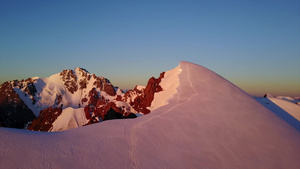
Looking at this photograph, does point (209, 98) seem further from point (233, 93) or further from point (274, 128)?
point (274, 128)

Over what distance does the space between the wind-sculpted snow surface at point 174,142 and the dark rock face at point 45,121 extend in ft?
554

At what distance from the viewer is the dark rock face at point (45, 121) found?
151250 mm

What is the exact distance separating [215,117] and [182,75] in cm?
862

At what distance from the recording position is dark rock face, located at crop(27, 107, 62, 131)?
151250 millimetres

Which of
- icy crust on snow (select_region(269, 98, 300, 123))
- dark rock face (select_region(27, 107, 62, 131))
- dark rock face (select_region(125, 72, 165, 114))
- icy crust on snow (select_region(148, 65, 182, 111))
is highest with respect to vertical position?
icy crust on snow (select_region(148, 65, 182, 111))

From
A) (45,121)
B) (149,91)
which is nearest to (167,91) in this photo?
(149,91)

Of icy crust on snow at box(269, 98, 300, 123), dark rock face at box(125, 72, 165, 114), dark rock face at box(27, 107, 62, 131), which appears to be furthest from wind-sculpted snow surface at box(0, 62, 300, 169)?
dark rock face at box(27, 107, 62, 131)

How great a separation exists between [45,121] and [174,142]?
180575 mm

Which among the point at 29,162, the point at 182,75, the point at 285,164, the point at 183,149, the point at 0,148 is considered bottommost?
the point at 285,164

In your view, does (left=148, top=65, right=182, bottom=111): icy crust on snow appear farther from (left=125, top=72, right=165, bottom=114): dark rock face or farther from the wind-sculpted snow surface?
(left=125, top=72, right=165, bottom=114): dark rock face

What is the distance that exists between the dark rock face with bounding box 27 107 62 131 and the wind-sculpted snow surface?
168978 mm

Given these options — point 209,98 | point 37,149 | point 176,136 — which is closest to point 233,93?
point 209,98

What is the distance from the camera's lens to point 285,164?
9.84m

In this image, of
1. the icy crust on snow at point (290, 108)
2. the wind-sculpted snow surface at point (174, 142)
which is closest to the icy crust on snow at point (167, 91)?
the wind-sculpted snow surface at point (174, 142)
